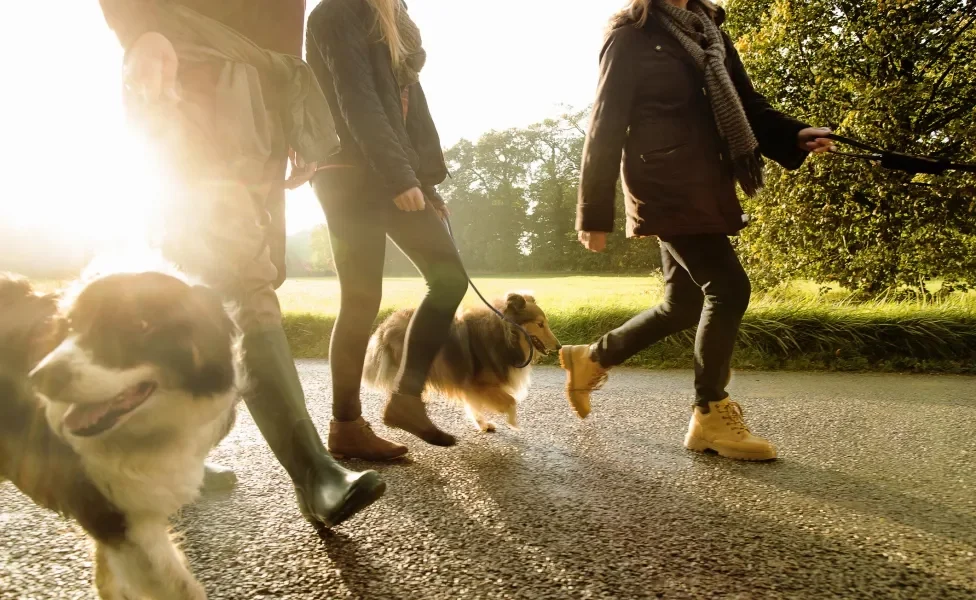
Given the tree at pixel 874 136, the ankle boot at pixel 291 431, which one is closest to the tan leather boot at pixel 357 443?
the ankle boot at pixel 291 431

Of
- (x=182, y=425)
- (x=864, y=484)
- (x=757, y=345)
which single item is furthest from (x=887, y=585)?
(x=757, y=345)

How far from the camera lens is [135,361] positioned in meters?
1.41

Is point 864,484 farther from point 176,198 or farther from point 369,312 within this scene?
point 176,198

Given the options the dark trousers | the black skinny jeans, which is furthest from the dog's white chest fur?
the dark trousers

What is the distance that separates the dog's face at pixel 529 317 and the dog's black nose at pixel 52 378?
364cm

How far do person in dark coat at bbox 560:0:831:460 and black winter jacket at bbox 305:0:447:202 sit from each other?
98 cm

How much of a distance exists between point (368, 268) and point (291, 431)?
1.17 meters

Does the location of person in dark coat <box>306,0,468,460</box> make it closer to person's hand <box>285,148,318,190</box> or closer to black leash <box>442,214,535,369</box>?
black leash <box>442,214,535,369</box>

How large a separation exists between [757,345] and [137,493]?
663 cm

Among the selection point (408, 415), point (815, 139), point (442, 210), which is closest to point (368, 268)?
point (442, 210)

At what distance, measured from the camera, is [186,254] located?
1824mm

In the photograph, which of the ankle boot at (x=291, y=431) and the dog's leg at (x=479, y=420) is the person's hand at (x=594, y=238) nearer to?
the dog's leg at (x=479, y=420)

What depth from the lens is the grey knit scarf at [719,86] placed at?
9.95 ft

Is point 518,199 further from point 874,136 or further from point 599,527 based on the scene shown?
point 599,527
